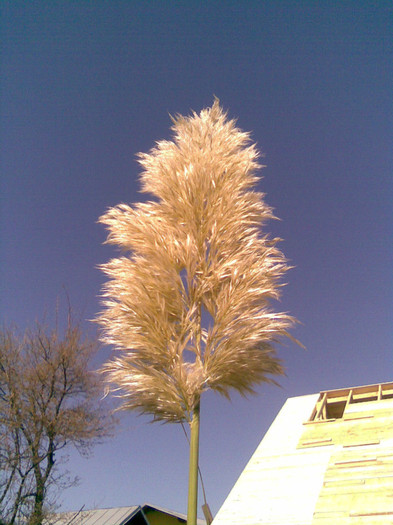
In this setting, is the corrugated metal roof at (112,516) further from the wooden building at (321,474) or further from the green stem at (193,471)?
the green stem at (193,471)

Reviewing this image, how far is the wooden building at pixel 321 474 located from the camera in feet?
11.3

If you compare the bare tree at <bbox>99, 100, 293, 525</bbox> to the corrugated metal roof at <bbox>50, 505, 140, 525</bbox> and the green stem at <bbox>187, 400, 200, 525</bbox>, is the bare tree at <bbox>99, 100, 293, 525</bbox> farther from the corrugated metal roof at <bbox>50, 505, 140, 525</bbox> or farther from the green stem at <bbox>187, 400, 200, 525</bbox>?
the corrugated metal roof at <bbox>50, 505, 140, 525</bbox>

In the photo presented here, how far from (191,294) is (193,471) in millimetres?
827

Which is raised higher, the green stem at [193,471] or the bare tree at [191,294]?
the bare tree at [191,294]

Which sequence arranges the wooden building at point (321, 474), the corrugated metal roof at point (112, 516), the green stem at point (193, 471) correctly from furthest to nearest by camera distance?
the corrugated metal roof at point (112, 516) → the wooden building at point (321, 474) → the green stem at point (193, 471)

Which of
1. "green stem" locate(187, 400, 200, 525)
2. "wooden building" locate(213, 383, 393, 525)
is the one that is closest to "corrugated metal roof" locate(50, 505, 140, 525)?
"wooden building" locate(213, 383, 393, 525)

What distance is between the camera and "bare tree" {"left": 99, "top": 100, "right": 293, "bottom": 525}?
230cm

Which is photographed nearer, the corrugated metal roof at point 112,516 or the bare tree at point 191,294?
the bare tree at point 191,294

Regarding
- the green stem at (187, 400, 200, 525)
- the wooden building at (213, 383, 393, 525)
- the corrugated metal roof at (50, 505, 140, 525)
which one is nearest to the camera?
the green stem at (187, 400, 200, 525)

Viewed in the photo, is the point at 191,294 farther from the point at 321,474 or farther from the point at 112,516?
the point at 112,516

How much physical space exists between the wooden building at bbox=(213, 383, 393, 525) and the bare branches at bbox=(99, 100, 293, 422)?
5.48 ft

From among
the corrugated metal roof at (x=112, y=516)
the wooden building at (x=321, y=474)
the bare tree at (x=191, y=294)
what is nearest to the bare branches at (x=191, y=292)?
the bare tree at (x=191, y=294)

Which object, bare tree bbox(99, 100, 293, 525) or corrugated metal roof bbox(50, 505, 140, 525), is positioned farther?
Answer: corrugated metal roof bbox(50, 505, 140, 525)

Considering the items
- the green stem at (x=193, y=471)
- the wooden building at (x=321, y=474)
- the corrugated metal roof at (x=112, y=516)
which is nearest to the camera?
the green stem at (x=193, y=471)
